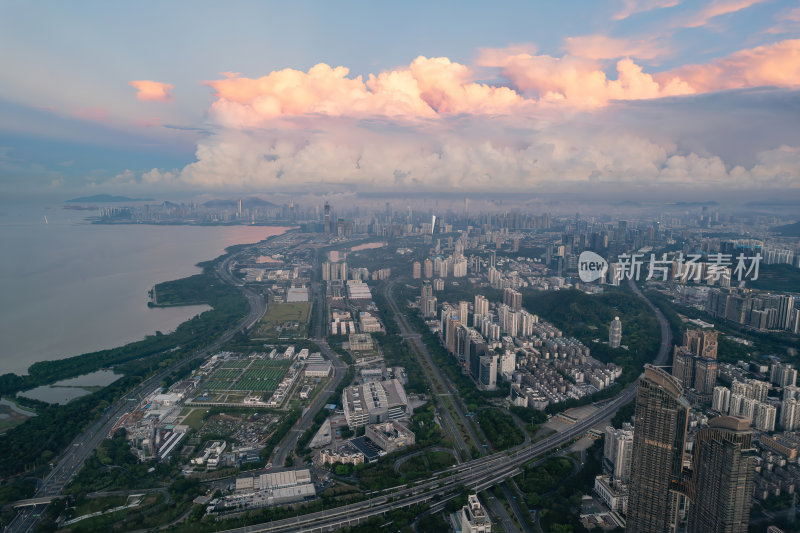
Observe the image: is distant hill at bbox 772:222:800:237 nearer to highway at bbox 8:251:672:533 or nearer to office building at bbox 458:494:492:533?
highway at bbox 8:251:672:533

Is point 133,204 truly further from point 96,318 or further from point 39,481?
point 39,481

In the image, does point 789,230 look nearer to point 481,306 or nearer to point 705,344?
point 705,344

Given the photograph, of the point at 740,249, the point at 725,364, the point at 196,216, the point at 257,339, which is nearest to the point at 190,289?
the point at 257,339

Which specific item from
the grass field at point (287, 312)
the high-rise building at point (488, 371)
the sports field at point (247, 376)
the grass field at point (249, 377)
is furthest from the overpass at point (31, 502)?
the grass field at point (287, 312)

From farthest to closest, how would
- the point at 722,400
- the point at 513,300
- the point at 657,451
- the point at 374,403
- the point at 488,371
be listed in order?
1. the point at 513,300
2. the point at 488,371
3. the point at 374,403
4. the point at 722,400
5. the point at 657,451

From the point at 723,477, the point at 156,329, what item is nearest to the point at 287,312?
the point at 156,329
